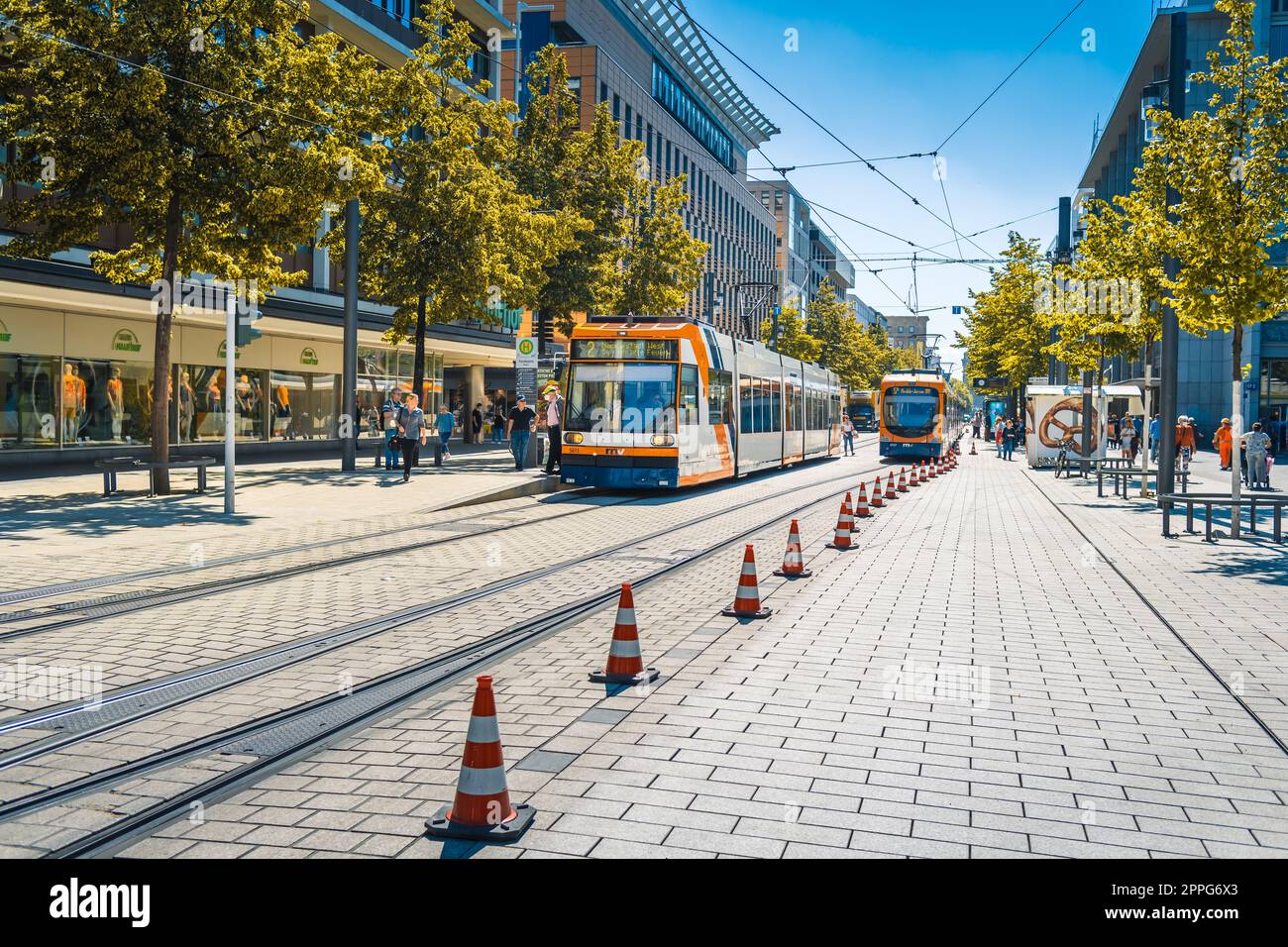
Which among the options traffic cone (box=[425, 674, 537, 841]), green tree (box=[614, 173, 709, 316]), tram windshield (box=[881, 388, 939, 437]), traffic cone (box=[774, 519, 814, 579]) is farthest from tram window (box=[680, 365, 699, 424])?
tram windshield (box=[881, 388, 939, 437])

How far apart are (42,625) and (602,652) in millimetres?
4096

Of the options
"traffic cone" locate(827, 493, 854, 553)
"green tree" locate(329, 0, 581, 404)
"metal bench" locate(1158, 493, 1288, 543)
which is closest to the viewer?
"traffic cone" locate(827, 493, 854, 553)

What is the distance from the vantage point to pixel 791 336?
81.1 meters

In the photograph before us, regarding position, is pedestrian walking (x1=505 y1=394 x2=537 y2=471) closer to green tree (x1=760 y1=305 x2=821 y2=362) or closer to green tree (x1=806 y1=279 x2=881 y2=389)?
green tree (x1=760 y1=305 x2=821 y2=362)

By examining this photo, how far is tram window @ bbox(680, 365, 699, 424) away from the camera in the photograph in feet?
69.1

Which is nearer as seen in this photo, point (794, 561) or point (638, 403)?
point (794, 561)

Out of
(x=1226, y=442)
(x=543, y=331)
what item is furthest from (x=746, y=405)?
(x=1226, y=442)

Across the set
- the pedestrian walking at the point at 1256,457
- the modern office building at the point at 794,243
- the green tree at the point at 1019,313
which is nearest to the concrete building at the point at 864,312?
the modern office building at the point at 794,243

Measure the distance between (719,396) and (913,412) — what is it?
19315 millimetres

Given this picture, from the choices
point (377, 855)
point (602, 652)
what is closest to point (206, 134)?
point (602, 652)

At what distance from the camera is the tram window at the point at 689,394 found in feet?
69.1

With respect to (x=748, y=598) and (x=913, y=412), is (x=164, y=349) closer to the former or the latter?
(x=748, y=598)

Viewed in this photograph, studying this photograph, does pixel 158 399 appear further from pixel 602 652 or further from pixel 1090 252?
pixel 1090 252
